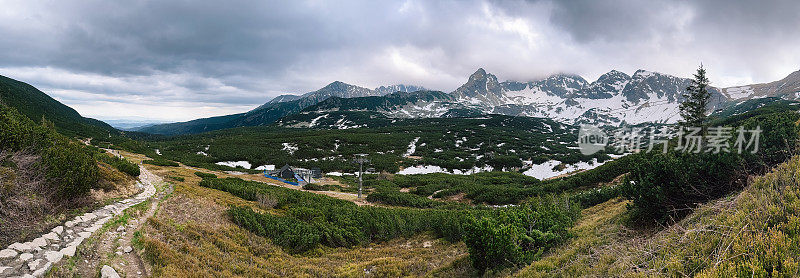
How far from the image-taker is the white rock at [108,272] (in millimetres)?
5880

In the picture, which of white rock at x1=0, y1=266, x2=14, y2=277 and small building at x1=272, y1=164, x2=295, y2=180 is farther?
small building at x1=272, y1=164, x2=295, y2=180

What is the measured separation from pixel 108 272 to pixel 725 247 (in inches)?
471

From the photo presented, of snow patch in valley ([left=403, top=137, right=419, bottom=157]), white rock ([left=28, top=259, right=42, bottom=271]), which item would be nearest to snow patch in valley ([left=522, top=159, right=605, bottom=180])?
snow patch in valley ([left=403, top=137, right=419, bottom=157])

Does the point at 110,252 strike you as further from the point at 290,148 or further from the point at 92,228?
the point at 290,148

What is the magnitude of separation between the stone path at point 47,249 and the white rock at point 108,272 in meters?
0.74

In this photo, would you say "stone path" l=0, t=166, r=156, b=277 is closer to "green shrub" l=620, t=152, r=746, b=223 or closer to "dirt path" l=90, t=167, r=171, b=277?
"dirt path" l=90, t=167, r=171, b=277

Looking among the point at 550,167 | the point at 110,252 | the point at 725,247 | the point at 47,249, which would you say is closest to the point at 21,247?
the point at 47,249

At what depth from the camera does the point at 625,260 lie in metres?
6.20

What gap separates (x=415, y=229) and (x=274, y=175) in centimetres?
3061

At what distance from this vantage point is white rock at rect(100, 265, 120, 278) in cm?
588

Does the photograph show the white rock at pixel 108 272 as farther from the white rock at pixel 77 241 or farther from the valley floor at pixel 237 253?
the white rock at pixel 77 241

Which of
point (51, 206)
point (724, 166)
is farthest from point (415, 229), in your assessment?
point (51, 206)

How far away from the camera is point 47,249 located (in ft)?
19.7

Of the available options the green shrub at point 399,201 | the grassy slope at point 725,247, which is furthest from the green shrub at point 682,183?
the green shrub at point 399,201
